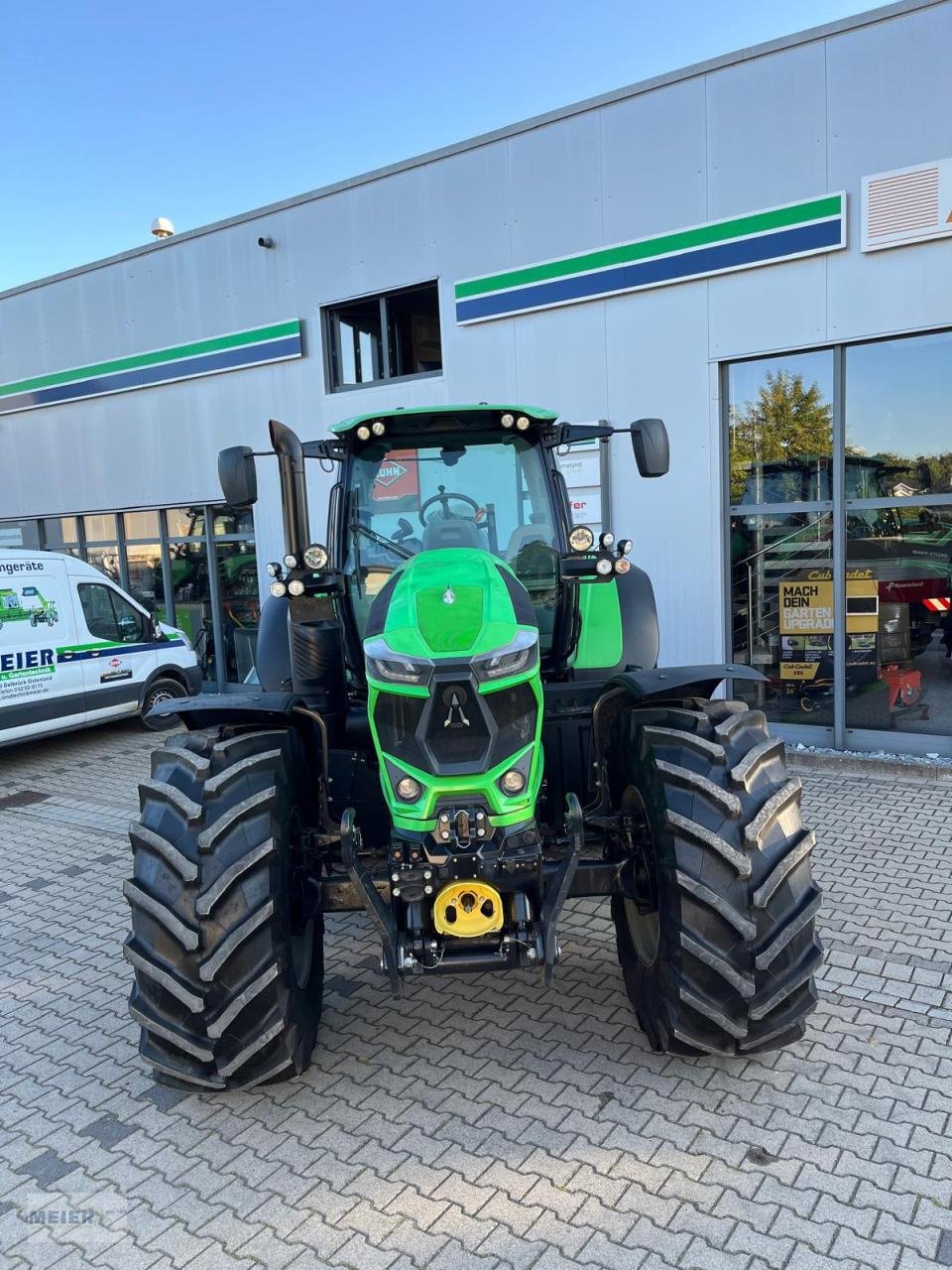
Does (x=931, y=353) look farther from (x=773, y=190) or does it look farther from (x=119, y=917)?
(x=119, y=917)

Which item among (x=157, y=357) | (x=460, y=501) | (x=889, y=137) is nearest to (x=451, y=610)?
(x=460, y=501)

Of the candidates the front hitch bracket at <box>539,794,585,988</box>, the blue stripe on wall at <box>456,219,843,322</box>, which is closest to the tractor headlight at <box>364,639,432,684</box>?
the front hitch bracket at <box>539,794,585,988</box>

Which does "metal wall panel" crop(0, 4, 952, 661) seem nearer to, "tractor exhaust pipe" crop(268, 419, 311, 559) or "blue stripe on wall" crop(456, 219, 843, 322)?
Answer: "blue stripe on wall" crop(456, 219, 843, 322)

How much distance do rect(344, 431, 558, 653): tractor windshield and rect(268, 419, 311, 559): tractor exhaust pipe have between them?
672mm

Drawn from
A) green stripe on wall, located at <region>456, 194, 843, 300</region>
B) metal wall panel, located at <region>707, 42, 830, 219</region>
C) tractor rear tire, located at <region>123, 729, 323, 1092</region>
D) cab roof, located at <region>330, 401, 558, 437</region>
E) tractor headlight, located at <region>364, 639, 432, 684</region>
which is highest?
metal wall panel, located at <region>707, 42, 830, 219</region>

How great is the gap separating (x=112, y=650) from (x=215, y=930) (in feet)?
22.8

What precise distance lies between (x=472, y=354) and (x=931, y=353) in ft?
13.2

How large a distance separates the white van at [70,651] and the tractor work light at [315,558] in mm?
5009

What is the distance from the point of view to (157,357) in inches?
440

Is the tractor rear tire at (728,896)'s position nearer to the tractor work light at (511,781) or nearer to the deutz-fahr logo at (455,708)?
the tractor work light at (511,781)

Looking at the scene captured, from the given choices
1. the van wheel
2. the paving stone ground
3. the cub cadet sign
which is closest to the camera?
the paving stone ground

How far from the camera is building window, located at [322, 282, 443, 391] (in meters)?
9.17

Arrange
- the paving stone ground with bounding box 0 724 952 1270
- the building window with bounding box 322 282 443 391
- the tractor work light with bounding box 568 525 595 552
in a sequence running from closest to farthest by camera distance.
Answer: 1. the paving stone ground with bounding box 0 724 952 1270
2. the tractor work light with bounding box 568 525 595 552
3. the building window with bounding box 322 282 443 391

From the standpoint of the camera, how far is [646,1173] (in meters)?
2.75
